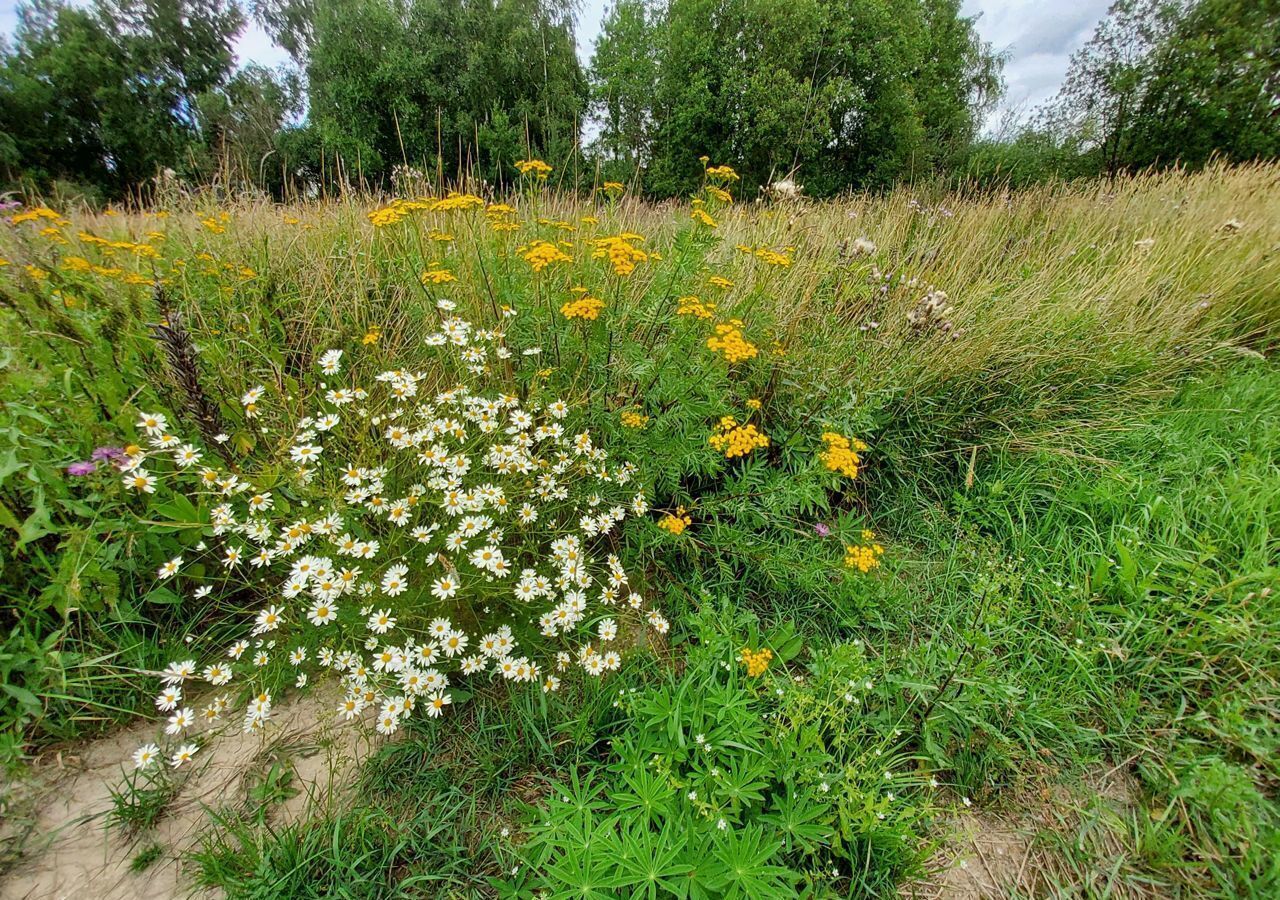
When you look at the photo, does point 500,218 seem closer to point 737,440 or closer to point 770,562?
point 737,440

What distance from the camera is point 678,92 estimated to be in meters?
16.4

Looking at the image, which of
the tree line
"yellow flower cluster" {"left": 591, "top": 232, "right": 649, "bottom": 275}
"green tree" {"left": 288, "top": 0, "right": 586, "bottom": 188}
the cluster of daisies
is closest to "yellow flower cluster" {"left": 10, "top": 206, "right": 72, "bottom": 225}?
A: the cluster of daisies

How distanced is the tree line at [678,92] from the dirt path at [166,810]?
14808 millimetres

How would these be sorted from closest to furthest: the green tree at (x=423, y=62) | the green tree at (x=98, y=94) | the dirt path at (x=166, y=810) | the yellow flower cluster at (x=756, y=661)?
1. the dirt path at (x=166, y=810)
2. the yellow flower cluster at (x=756, y=661)
3. the green tree at (x=423, y=62)
4. the green tree at (x=98, y=94)

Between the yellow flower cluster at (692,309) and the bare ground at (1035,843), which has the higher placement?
the yellow flower cluster at (692,309)

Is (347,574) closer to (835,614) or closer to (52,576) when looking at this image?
(52,576)

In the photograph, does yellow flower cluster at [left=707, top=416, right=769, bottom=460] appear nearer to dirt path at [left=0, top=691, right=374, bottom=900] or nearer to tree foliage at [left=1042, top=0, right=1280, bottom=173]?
dirt path at [left=0, top=691, right=374, bottom=900]

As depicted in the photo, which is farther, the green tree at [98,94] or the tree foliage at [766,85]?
the green tree at [98,94]

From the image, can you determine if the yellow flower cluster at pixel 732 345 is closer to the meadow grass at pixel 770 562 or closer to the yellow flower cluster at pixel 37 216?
the meadow grass at pixel 770 562

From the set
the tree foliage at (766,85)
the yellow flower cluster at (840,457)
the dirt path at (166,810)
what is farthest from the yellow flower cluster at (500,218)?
the tree foliage at (766,85)

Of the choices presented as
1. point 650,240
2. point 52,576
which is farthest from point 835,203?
point 52,576

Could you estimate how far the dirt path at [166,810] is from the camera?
1.21 m

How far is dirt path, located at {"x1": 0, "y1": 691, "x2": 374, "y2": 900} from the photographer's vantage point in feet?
3.97

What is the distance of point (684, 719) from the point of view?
1.41m
